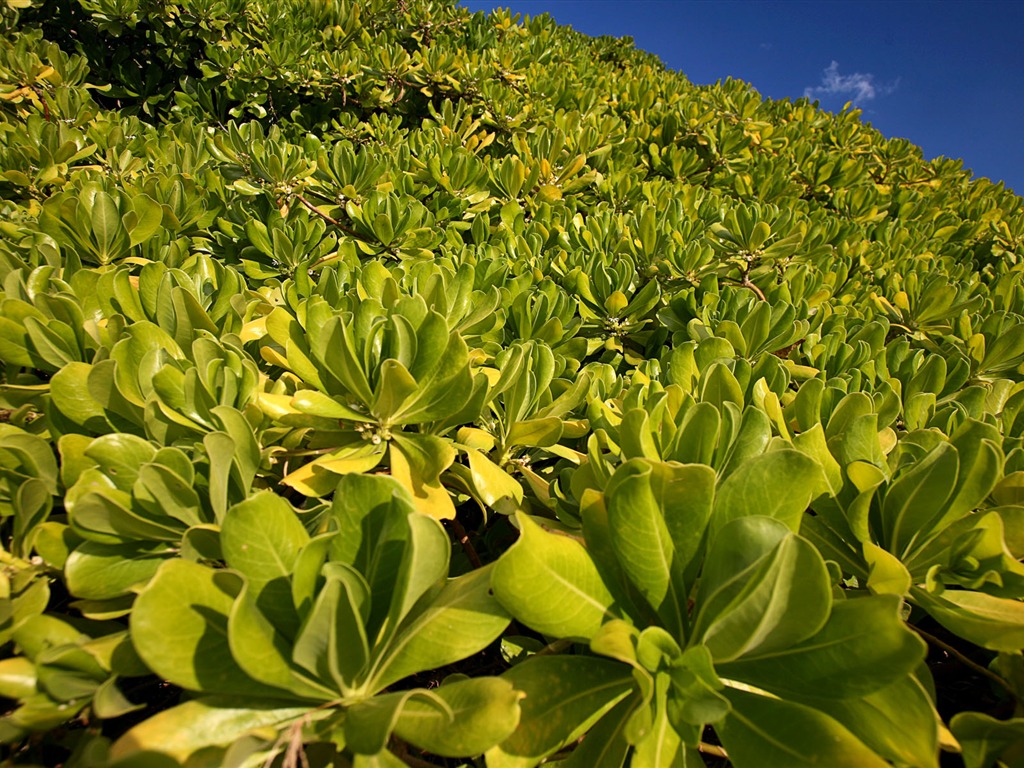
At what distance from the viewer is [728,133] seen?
386cm

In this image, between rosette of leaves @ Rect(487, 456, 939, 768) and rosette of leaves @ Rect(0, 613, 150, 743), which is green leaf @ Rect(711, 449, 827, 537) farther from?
rosette of leaves @ Rect(0, 613, 150, 743)

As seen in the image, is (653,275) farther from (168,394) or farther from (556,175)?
(168,394)

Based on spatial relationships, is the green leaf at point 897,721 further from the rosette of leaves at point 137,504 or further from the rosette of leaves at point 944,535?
the rosette of leaves at point 137,504

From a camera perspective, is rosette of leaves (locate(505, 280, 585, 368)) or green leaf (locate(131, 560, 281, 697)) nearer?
green leaf (locate(131, 560, 281, 697))

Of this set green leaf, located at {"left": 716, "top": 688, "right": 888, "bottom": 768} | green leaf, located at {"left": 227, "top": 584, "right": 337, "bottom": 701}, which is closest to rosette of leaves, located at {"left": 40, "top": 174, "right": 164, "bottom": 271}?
green leaf, located at {"left": 227, "top": 584, "right": 337, "bottom": 701}

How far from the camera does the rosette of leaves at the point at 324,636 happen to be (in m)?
0.69

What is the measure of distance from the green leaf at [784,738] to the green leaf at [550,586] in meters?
0.23

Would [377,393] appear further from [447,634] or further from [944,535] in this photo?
[944,535]

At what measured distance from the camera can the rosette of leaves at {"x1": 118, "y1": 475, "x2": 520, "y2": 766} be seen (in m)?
0.69

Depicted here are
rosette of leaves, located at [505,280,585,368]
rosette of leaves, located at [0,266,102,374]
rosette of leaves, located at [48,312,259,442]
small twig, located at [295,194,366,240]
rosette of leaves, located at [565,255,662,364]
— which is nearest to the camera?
rosette of leaves, located at [48,312,259,442]

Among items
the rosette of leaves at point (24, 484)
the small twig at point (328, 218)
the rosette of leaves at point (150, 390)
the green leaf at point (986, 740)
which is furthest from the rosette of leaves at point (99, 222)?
the green leaf at point (986, 740)

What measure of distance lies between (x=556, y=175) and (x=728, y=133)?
1.66 m

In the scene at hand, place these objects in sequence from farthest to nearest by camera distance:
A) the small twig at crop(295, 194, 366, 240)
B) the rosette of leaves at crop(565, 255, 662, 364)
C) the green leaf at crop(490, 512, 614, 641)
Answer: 1. the small twig at crop(295, 194, 366, 240)
2. the rosette of leaves at crop(565, 255, 662, 364)
3. the green leaf at crop(490, 512, 614, 641)

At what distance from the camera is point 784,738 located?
0.75 meters
